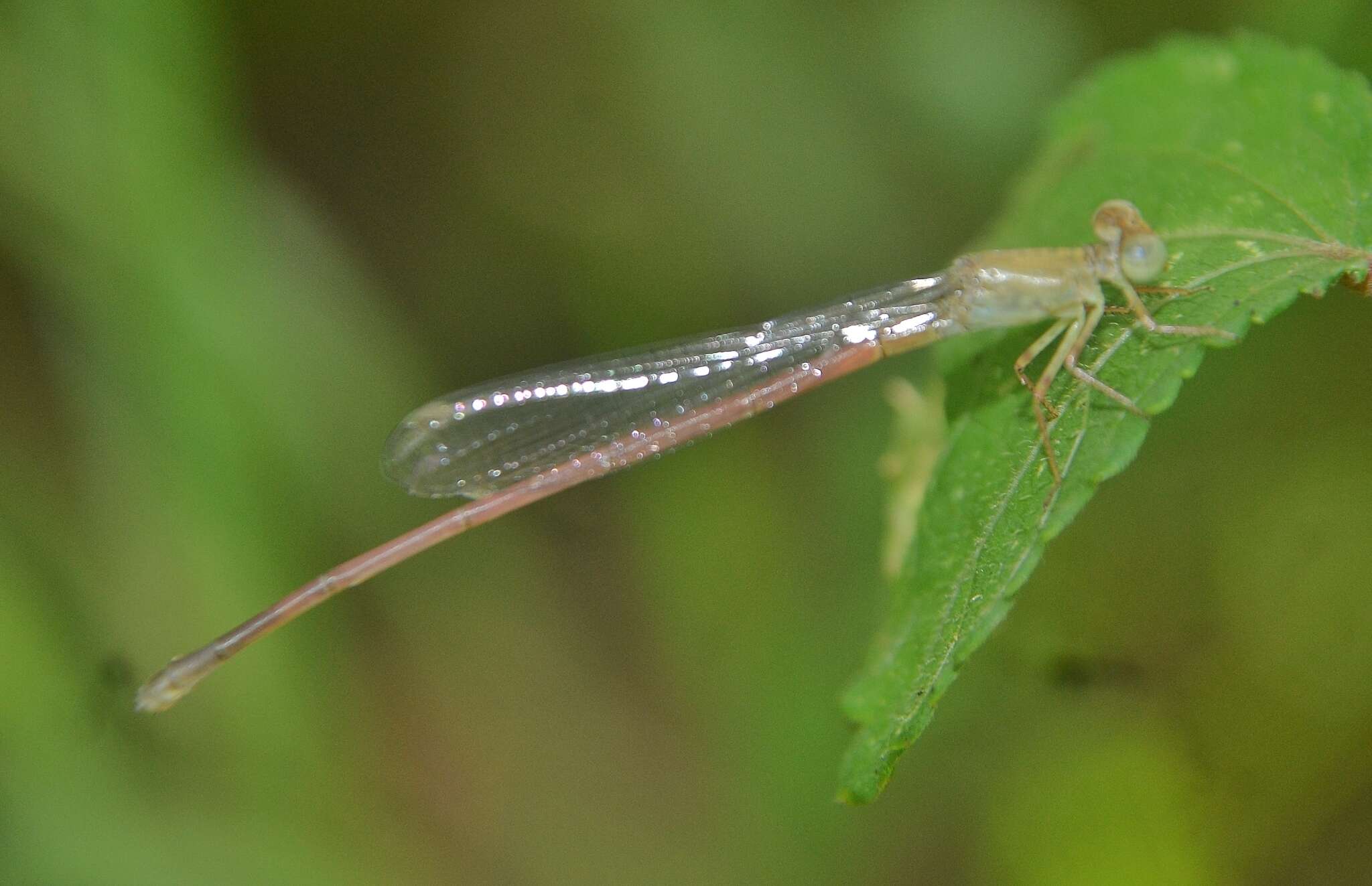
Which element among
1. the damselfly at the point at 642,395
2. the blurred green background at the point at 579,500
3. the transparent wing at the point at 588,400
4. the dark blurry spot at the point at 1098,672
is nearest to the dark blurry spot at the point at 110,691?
the blurred green background at the point at 579,500

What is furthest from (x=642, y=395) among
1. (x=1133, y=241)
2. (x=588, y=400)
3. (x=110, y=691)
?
(x=110, y=691)

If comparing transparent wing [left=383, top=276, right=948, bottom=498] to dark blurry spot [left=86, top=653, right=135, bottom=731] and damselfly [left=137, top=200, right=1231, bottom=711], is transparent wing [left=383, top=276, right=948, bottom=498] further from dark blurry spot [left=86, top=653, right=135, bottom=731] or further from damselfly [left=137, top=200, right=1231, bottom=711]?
dark blurry spot [left=86, top=653, right=135, bottom=731]

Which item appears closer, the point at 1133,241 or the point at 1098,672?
the point at 1133,241

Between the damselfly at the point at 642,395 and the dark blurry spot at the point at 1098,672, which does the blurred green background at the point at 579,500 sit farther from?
the damselfly at the point at 642,395

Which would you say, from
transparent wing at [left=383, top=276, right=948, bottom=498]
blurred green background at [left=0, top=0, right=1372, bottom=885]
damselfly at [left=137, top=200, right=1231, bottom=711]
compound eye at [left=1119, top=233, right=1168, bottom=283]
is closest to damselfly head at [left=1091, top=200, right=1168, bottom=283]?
compound eye at [left=1119, top=233, right=1168, bottom=283]

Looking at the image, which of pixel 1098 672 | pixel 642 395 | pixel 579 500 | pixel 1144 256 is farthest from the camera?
pixel 579 500

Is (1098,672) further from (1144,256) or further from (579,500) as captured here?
(579,500)
